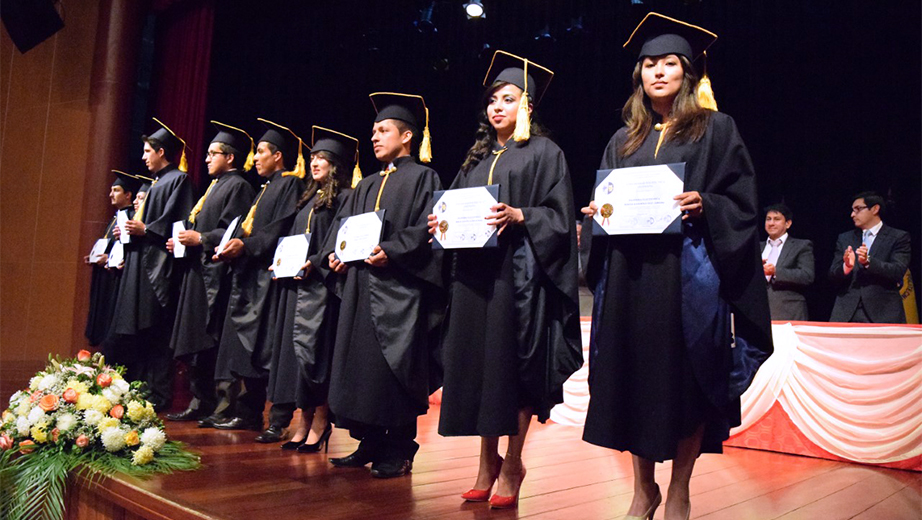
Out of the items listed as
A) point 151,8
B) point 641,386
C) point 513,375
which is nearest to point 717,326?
point 641,386

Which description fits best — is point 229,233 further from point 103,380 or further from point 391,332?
point 391,332

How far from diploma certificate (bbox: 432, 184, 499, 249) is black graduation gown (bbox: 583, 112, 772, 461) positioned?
502 mm

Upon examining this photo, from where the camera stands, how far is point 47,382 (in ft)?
10.8

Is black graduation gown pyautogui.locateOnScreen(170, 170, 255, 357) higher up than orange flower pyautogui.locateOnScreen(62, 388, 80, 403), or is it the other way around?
black graduation gown pyautogui.locateOnScreen(170, 170, 255, 357)

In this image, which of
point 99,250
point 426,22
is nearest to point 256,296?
point 99,250

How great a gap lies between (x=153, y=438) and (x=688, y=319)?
2325mm

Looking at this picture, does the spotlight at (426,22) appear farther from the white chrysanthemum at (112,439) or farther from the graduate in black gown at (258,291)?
the white chrysanthemum at (112,439)

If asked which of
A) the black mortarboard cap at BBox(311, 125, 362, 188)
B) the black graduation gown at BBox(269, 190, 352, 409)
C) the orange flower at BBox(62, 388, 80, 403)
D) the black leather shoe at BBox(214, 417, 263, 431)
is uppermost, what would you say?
the black mortarboard cap at BBox(311, 125, 362, 188)


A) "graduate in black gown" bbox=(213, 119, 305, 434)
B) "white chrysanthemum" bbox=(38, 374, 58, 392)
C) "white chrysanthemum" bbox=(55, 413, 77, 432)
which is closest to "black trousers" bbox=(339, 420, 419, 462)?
"graduate in black gown" bbox=(213, 119, 305, 434)

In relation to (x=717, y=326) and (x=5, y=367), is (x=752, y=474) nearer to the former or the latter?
(x=717, y=326)

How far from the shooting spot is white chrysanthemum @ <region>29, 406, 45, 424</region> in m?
3.10

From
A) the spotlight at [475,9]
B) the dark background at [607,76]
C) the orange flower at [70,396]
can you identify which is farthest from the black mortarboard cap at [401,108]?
the spotlight at [475,9]

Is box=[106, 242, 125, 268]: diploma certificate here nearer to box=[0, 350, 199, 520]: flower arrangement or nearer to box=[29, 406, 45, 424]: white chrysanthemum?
box=[0, 350, 199, 520]: flower arrangement

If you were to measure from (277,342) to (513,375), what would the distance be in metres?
1.82
